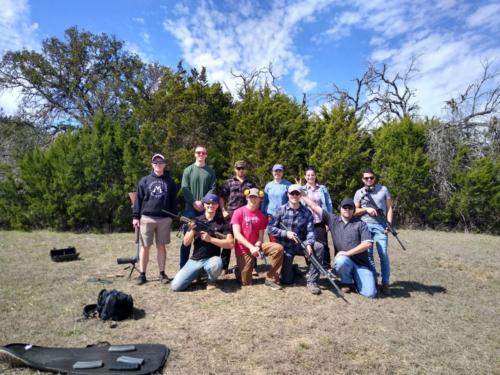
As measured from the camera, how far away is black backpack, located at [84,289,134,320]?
3.79 meters

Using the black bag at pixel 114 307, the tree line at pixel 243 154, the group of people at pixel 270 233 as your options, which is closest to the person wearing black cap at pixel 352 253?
the group of people at pixel 270 233

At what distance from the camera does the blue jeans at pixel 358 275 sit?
15.1 ft

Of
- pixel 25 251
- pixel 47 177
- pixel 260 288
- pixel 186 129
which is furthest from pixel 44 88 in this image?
pixel 260 288

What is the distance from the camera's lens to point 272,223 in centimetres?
493

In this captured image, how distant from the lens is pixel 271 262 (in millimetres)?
4812

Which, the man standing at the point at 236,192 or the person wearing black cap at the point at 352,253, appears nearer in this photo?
the person wearing black cap at the point at 352,253

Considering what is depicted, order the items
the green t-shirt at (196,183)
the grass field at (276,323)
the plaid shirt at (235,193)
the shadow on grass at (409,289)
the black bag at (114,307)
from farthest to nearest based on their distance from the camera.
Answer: the plaid shirt at (235,193)
the green t-shirt at (196,183)
the shadow on grass at (409,289)
the black bag at (114,307)
the grass field at (276,323)

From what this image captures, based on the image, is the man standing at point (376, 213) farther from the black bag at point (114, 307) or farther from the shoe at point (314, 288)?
the black bag at point (114, 307)

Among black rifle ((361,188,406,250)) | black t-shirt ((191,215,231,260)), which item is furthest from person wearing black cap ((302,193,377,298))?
black t-shirt ((191,215,231,260))

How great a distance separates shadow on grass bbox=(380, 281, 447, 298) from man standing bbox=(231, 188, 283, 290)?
1594mm

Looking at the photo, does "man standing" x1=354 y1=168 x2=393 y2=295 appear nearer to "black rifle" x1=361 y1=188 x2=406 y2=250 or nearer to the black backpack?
"black rifle" x1=361 y1=188 x2=406 y2=250

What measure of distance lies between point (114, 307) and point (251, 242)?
1879mm

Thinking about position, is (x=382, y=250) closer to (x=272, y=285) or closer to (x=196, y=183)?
(x=272, y=285)

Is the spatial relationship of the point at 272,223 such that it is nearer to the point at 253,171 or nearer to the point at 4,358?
the point at 4,358
